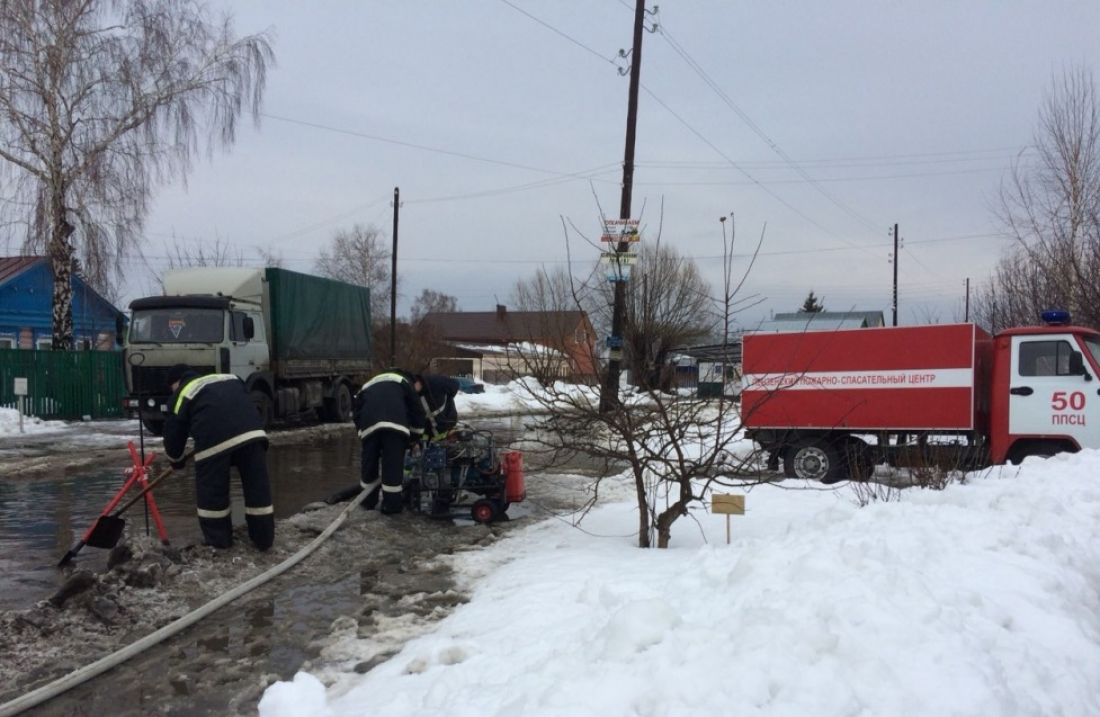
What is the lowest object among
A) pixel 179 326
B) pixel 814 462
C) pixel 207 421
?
pixel 814 462

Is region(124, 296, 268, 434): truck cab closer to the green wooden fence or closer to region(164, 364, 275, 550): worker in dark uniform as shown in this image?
the green wooden fence

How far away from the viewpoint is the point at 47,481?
11.7m

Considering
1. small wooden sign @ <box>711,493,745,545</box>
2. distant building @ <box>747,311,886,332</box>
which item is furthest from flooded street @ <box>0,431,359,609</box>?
distant building @ <box>747,311,886,332</box>

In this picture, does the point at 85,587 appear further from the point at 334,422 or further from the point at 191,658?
the point at 334,422

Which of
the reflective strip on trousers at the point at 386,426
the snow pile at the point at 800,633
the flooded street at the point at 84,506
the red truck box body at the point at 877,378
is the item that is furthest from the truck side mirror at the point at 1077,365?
the flooded street at the point at 84,506

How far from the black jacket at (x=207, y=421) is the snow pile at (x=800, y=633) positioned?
8.07ft

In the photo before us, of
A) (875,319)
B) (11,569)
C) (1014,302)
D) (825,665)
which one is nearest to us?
(825,665)

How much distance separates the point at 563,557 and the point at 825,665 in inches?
150

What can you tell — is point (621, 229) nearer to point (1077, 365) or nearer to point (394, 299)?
point (1077, 365)

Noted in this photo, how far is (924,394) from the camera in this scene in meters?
11.3

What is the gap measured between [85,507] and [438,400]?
4463mm

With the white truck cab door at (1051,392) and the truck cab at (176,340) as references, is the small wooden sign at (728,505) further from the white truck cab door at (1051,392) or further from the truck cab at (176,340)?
the truck cab at (176,340)

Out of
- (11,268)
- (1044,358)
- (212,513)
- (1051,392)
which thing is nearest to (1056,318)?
(1044,358)

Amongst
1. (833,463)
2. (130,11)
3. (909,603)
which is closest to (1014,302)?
(833,463)
